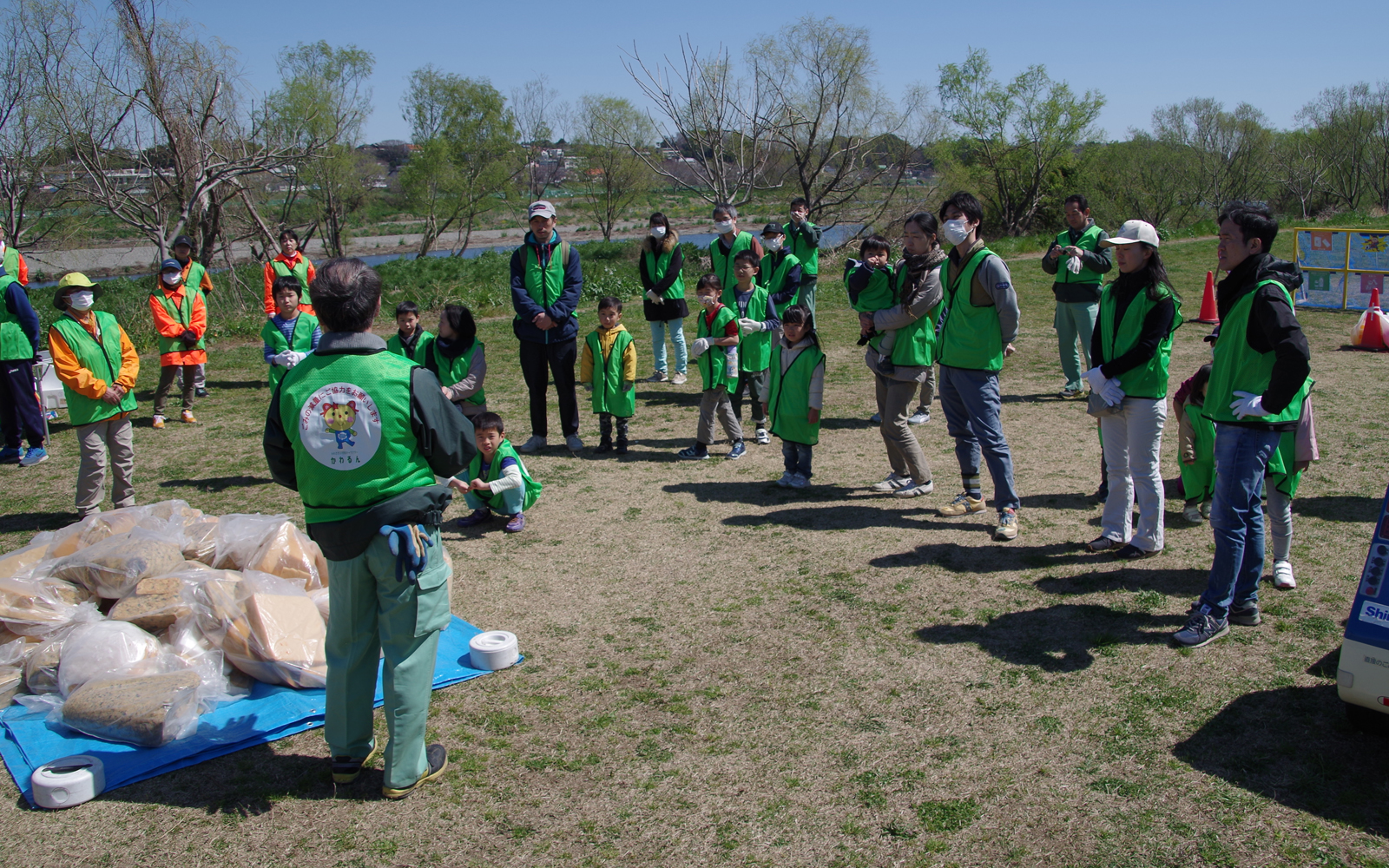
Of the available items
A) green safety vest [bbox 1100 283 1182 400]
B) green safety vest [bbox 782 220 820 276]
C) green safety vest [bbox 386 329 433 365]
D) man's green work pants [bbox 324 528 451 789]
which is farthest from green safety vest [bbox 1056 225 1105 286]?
man's green work pants [bbox 324 528 451 789]

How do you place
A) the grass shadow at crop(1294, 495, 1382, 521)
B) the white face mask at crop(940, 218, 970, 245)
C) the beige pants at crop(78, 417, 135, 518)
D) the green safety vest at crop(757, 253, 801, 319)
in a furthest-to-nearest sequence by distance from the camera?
the green safety vest at crop(757, 253, 801, 319) → the beige pants at crop(78, 417, 135, 518) → the grass shadow at crop(1294, 495, 1382, 521) → the white face mask at crop(940, 218, 970, 245)

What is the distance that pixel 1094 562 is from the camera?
5.02 metres

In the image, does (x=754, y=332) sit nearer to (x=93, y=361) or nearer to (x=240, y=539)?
(x=240, y=539)

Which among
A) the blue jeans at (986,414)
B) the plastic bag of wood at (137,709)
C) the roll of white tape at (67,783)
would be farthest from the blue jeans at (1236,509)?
the roll of white tape at (67,783)

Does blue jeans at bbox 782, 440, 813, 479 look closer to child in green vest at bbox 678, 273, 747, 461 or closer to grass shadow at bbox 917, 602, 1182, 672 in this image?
child in green vest at bbox 678, 273, 747, 461

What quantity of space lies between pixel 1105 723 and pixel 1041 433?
4.71 metres

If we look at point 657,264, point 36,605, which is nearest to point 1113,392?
point 36,605

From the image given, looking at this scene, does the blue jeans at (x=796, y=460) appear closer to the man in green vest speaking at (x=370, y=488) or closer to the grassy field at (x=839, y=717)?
the grassy field at (x=839, y=717)

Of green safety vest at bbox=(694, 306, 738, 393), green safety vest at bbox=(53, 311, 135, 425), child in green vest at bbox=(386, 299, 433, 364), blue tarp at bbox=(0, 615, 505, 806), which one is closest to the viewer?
blue tarp at bbox=(0, 615, 505, 806)

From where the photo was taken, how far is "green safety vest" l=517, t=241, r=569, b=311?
746 cm

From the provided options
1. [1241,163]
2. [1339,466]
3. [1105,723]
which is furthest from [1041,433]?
[1241,163]

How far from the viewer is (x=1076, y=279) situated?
8461 mm

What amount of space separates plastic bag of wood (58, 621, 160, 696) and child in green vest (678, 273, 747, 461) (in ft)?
14.7

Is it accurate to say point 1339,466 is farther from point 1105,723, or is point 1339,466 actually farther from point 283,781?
point 283,781
